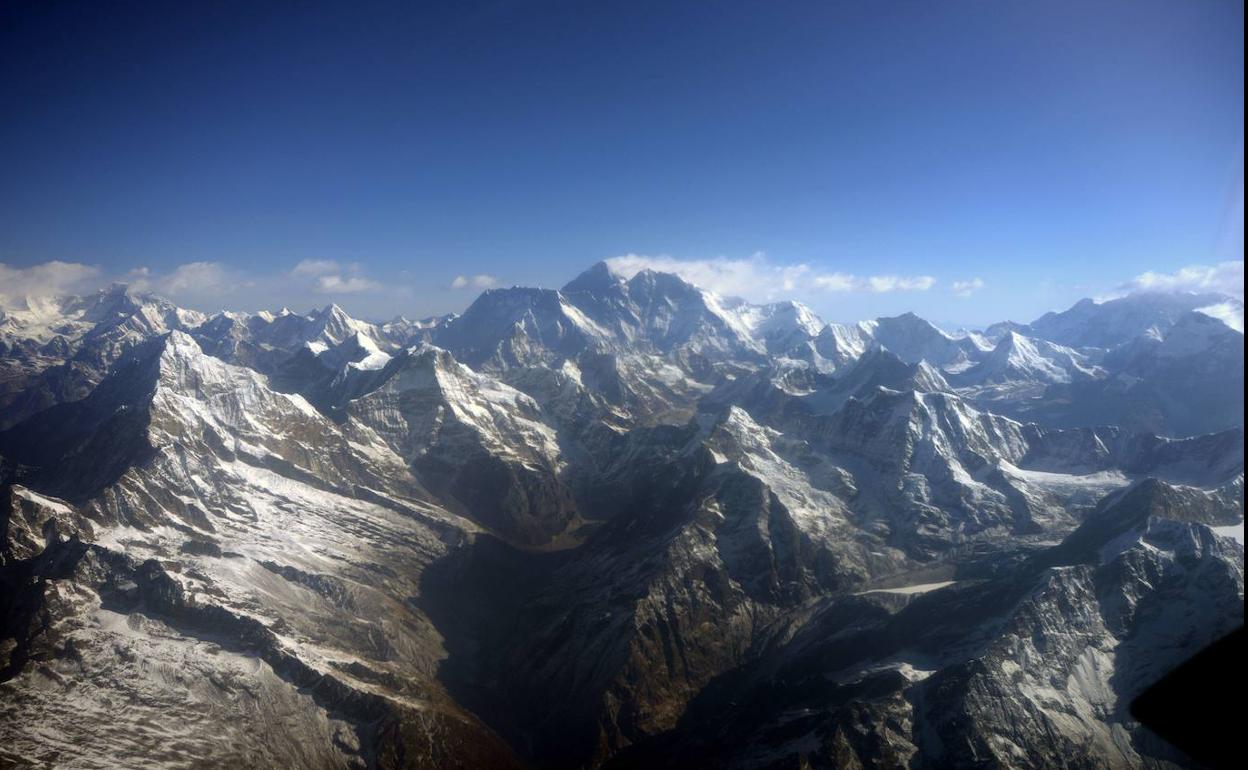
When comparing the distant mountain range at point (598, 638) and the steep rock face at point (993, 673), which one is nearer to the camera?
the steep rock face at point (993, 673)

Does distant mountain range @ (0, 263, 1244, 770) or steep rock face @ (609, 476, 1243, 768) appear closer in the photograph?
steep rock face @ (609, 476, 1243, 768)

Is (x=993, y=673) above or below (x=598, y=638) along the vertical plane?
above

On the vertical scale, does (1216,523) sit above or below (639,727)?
above

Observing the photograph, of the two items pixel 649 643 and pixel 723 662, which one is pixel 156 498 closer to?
pixel 649 643

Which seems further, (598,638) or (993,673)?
(598,638)

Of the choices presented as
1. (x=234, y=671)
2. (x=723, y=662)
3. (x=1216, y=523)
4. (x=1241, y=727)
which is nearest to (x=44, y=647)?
(x=234, y=671)

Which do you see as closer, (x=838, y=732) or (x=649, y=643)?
(x=838, y=732)

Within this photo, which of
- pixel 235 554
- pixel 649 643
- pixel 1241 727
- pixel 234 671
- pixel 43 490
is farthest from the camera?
pixel 43 490

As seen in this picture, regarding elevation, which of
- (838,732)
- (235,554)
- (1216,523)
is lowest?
(838,732)

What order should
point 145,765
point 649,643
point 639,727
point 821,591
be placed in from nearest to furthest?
point 145,765 < point 639,727 < point 649,643 < point 821,591
